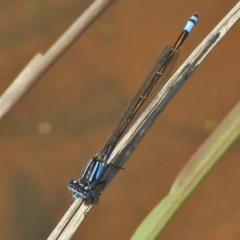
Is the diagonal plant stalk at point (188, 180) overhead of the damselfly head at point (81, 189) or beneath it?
overhead

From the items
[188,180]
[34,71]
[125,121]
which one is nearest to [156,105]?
[188,180]

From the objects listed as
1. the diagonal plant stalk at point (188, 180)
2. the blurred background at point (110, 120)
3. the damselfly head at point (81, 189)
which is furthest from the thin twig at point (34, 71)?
the diagonal plant stalk at point (188, 180)

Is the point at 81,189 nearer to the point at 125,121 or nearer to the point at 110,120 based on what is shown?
the point at 125,121

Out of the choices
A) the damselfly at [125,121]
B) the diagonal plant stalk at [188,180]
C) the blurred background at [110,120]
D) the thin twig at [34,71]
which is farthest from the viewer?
the blurred background at [110,120]

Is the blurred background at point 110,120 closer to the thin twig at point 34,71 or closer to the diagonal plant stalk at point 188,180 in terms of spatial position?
the thin twig at point 34,71

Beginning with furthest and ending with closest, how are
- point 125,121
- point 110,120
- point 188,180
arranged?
point 110,120, point 125,121, point 188,180

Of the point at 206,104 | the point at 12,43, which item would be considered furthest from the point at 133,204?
the point at 12,43

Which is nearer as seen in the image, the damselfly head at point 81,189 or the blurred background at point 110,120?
the damselfly head at point 81,189
